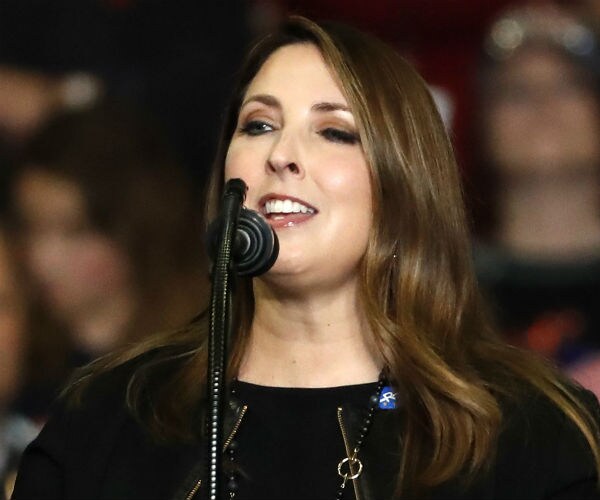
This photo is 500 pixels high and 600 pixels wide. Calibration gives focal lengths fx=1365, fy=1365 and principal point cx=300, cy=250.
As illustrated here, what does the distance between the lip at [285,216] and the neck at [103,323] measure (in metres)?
1.20

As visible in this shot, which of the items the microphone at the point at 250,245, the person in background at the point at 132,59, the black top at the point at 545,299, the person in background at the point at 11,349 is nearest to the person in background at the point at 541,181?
the black top at the point at 545,299

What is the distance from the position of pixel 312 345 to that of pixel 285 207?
0.94ft

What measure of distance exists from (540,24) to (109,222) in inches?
50.8

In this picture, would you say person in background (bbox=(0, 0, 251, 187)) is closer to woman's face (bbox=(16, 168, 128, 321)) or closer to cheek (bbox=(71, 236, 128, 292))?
woman's face (bbox=(16, 168, 128, 321))

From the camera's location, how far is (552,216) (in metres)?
3.66

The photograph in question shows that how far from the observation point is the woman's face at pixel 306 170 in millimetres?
2518

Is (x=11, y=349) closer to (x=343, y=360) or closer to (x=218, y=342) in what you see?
(x=343, y=360)

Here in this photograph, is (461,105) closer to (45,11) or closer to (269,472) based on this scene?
(45,11)

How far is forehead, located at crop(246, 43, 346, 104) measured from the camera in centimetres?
262

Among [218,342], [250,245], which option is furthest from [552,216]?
[218,342]

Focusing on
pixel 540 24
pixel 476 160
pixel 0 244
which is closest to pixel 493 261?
pixel 476 160

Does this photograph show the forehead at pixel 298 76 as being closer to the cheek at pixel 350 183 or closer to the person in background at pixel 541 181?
the cheek at pixel 350 183

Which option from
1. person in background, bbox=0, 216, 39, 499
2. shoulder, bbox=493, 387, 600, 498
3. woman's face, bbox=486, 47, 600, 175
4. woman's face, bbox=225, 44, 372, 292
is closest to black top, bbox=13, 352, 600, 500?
shoulder, bbox=493, 387, 600, 498

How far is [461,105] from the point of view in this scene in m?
3.72
